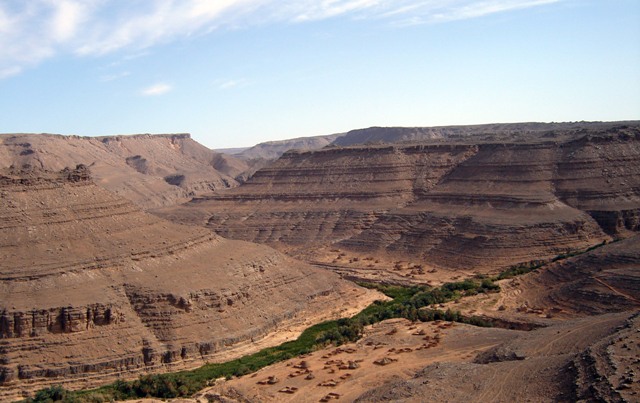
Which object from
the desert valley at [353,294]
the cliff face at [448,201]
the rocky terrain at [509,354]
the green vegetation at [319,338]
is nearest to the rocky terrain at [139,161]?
the cliff face at [448,201]

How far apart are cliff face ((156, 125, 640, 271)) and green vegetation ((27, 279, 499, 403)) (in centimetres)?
1179

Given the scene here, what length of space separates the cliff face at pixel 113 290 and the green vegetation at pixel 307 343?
6.07 feet

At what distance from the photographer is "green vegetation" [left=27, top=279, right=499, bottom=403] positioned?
36.6 metres

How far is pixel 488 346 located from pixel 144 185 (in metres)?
109

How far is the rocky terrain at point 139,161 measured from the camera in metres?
128

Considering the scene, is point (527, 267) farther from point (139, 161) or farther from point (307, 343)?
point (139, 161)

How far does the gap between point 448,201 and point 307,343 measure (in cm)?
4423

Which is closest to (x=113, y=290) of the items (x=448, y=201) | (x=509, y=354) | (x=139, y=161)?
(x=509, y=354)

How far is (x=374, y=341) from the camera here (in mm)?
43219

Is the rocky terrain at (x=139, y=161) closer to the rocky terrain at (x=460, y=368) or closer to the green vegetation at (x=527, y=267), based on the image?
the green vegetation at (x=527, y=267)

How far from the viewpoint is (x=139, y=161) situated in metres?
163

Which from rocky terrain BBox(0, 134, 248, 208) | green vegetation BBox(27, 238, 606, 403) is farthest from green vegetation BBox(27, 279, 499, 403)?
rocky terrain BBox(0, 134, 248, 208)

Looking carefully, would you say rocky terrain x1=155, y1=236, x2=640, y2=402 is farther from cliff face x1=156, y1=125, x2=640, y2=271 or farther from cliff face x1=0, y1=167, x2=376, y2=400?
cliff face x1=156, y1=125, x2=640, y2=271

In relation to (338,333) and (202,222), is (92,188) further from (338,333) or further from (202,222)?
(202,222)
